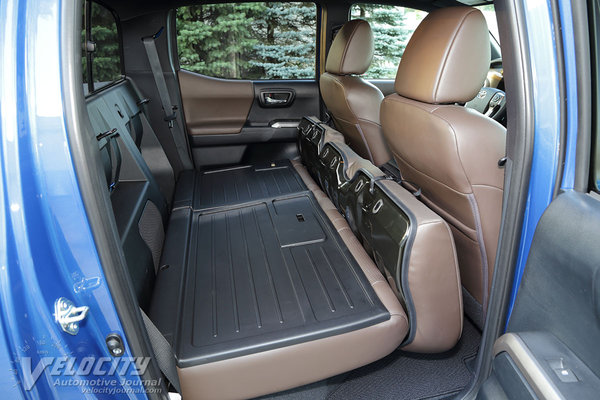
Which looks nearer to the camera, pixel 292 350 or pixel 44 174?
pixel 44 174

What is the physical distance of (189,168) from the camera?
9.77ft

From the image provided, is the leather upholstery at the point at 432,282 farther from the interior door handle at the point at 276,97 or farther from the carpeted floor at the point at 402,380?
the interior door handle at the point at 276,97

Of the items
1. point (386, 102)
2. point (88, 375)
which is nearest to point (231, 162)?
point (386, 102)

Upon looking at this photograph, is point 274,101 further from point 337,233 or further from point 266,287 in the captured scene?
point 266,287

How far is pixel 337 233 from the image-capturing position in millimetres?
1802

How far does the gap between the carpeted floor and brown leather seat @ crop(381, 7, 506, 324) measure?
26cm

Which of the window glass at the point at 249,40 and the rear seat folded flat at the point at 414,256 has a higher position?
the window glass at the point at 249,40

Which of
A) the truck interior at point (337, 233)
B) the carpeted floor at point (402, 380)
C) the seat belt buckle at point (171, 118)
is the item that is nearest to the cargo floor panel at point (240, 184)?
the truck interior at point (337, 233)

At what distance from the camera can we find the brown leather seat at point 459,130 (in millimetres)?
1203

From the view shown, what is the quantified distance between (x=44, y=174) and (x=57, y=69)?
183 mm

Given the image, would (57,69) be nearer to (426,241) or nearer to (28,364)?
(28,364)

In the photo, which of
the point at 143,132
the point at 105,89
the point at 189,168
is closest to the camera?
the point at 105,89

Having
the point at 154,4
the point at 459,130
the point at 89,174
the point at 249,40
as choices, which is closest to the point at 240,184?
the point at 154,4

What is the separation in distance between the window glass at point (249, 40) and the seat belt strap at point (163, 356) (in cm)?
230
